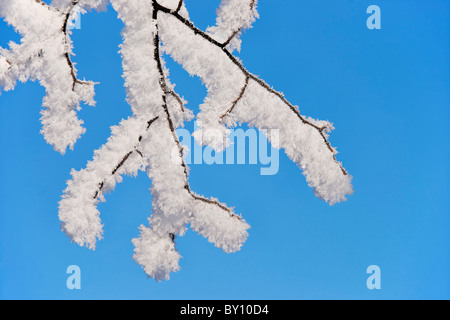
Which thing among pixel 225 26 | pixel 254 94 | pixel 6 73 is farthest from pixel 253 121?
pixel 6 73

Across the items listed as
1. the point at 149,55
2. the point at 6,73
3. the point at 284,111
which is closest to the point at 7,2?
the point at 6,73

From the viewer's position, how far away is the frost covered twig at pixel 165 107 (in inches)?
19.1

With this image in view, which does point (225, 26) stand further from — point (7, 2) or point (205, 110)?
point (7, 2)

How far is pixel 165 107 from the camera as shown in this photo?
0.49 m

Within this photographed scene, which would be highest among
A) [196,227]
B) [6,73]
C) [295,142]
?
[6,73]

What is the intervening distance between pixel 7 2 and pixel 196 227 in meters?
0.41

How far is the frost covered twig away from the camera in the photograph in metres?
0.48

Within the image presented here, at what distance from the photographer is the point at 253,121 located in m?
0.51

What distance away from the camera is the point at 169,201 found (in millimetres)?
482

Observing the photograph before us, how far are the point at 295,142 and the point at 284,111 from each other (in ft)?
0.16

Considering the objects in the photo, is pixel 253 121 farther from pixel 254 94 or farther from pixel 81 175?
pixel 81 175

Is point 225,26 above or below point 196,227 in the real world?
above

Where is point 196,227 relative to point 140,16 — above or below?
below

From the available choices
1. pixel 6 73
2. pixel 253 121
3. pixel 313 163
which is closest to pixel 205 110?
pixel 253 121
